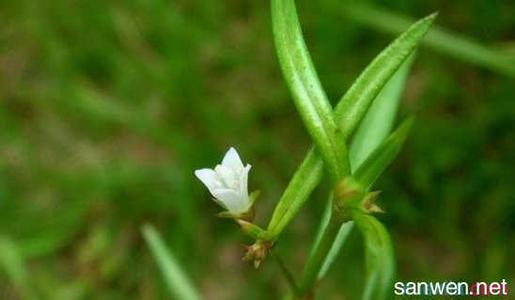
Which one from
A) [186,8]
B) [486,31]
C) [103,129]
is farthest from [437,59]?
[103,129]

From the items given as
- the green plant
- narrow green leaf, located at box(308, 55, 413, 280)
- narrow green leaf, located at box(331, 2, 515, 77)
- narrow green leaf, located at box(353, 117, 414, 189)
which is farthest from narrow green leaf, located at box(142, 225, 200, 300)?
narrow green leaf, located at box(331, 2, 515, 77)

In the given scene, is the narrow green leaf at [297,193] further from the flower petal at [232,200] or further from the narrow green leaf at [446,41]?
the narrow green leaf at [446,41]

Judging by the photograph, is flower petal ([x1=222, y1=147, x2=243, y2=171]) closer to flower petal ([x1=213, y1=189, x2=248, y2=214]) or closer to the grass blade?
flower petal ([x1=213, y1=189, x2=248, y2=214])

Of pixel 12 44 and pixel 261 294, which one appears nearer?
pixel 261 294

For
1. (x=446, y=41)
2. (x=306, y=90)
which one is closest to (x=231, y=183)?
(x=306, y=90)

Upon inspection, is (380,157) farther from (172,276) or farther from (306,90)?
(172,276)

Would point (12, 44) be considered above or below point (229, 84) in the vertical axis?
above

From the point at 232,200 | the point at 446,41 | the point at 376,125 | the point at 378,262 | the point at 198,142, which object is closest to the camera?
the point at 378,262

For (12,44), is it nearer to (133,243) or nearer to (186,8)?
(186,8)
